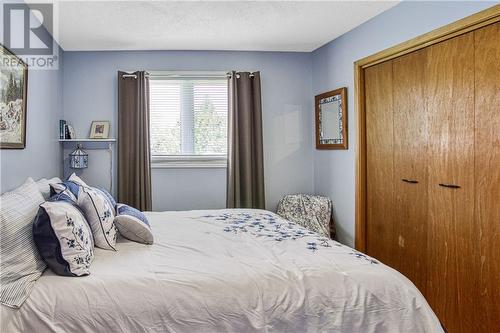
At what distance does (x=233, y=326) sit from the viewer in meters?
1.53

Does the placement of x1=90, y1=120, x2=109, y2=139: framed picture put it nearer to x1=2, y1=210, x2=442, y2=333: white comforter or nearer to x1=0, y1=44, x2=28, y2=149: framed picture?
x1=0, y1=44, x2=28, y2=149: framed picture

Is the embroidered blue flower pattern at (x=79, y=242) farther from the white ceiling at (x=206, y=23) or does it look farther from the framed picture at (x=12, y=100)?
the white ceiling at (x=206, y=23)

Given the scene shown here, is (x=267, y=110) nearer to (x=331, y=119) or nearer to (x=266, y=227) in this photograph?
(x=331, y=119)

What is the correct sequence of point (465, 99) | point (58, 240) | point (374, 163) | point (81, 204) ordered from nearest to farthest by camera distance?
point (58, 240)
point (81, 204)
point (465, 99)
point (374, 163)

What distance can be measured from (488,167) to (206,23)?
245 centimetres

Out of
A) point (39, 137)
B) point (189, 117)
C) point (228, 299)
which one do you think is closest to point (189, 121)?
point (189, 117)

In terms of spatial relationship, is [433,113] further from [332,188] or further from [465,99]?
[332,188]

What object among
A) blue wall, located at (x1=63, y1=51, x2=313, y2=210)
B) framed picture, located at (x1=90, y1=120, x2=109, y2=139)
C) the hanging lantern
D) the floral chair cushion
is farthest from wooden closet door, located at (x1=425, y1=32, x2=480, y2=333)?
the hanging lantern

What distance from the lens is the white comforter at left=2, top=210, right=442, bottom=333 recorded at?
150 cm

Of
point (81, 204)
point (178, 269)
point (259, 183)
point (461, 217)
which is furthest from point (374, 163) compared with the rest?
point (81, 204)

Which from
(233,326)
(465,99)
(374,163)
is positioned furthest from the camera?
(374,163)

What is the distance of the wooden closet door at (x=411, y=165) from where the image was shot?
2.73 meters

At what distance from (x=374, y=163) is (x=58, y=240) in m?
2.60

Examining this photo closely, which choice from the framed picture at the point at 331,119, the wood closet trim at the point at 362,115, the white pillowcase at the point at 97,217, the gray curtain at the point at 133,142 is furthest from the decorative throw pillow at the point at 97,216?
the framed picture at the point at 331,119
